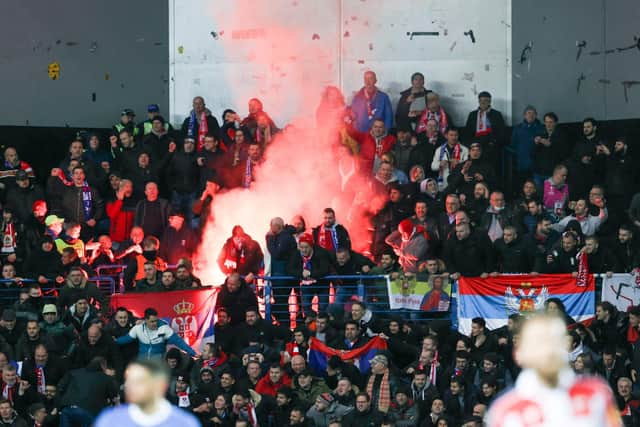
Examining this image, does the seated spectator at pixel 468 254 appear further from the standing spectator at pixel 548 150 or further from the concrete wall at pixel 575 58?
the concrete wall at pixel 575 58

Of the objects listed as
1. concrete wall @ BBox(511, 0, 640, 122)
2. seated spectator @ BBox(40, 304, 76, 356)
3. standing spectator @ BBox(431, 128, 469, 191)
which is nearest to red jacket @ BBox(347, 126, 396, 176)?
standing spectator @ BBox(431, 128, 469, 191)

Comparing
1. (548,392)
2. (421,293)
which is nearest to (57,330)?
(421,293)

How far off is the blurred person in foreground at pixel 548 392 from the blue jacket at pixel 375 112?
16441mm

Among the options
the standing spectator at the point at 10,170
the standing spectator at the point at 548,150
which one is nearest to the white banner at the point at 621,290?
the standing spectator at the point at 548,150

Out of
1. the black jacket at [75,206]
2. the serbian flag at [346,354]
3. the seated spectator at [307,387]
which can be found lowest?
the seated spectator at [307,387]

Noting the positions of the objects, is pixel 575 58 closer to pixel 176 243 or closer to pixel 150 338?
pixel 176 243

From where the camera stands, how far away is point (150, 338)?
21672 millimetres

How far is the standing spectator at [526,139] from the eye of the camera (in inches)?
1030

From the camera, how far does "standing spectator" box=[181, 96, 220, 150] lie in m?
26.8

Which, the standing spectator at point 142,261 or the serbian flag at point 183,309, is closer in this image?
the serbian flag at point 183,309

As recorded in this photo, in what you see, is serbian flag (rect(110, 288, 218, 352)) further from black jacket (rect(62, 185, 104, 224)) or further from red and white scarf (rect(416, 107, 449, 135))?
red and white scarf (rect(416, 107, 449, 135))

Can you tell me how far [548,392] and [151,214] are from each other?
14713 millimetres

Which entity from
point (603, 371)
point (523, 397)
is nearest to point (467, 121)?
point (603, 371)

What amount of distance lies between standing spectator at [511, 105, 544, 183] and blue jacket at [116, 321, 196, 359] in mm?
7605
